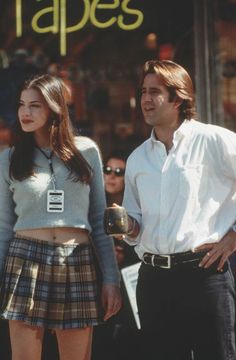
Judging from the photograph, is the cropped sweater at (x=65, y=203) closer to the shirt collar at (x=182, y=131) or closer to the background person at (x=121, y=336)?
the shirt collar at (x=182, y=131)

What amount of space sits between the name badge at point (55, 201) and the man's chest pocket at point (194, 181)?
63cm

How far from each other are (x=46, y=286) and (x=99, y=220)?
479 millimetres

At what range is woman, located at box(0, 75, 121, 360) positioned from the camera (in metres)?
3.88

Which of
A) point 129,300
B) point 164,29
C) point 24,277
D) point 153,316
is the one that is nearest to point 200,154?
point 153,316

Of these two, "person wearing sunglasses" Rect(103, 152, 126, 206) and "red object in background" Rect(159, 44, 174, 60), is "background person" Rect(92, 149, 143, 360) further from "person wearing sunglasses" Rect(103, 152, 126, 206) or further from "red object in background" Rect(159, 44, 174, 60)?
"red object in background" Rect(159, 44, 174, 60)

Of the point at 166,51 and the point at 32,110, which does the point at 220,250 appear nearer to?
the point at 32,110

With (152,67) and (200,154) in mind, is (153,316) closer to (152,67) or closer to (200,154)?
(200,154)

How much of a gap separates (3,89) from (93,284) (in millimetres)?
3320

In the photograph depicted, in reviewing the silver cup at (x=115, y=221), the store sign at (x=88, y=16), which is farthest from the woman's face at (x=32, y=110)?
the store sign at (x=88, y=16)

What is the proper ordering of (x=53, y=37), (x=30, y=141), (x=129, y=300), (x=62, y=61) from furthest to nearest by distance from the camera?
(x=62, y=61), (x=53, y=37), (x=129, y=300), (x=30, y=141)

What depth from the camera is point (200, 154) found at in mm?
3842

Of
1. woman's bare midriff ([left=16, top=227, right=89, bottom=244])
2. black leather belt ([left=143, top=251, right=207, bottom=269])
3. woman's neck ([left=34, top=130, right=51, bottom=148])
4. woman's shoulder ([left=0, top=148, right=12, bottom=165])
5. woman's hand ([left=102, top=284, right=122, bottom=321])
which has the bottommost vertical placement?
woman's hand ([left=102, top=284, right=122, bottom=321])

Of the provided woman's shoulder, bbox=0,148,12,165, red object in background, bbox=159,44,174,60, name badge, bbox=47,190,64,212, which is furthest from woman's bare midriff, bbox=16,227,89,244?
red object in background, bbox=159,44,174,60

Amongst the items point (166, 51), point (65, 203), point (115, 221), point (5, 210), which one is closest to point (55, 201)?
point (65, 203)
